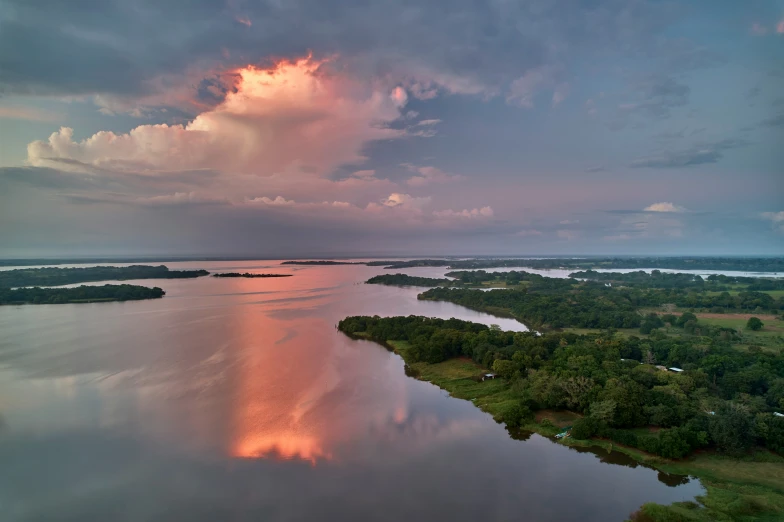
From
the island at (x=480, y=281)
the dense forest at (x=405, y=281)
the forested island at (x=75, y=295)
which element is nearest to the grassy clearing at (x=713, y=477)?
the island at (x=480, y=281)

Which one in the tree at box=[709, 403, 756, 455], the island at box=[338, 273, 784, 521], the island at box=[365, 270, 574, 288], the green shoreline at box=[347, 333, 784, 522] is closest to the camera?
the green shoreline at box=[347, 333, 784, 522]

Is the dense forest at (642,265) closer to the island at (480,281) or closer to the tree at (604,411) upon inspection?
the island at (480,281)

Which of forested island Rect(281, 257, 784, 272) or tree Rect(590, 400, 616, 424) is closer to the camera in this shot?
tree Rect(590, 400, 616, 424)

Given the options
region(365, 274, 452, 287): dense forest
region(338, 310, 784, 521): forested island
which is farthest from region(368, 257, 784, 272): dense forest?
region(338, 310, 784, 521): forested island

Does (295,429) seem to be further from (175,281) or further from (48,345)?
(175,281)

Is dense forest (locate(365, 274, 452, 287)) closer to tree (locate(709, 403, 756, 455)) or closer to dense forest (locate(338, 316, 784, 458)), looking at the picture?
dense forest (locate(338, 316, 784, 458))

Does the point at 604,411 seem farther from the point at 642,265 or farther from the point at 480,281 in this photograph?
the point at 642,265
